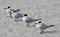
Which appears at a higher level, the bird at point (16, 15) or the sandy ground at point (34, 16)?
the bird at point (16, 15)

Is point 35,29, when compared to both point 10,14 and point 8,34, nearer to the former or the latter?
point 8,34

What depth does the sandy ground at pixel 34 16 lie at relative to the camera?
326 inches

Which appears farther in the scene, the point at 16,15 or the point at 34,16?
the point at 34,16

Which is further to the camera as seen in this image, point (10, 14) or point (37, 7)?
point (37, 7)

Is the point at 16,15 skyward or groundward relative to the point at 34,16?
skyward

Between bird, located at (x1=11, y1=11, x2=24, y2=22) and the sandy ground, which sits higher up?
bird, located at (x1=11, y1=11, x2=24, y2=22)

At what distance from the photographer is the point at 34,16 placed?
1022cm

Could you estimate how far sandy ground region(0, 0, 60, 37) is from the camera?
27.1 feet

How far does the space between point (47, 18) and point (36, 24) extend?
72.5 inches

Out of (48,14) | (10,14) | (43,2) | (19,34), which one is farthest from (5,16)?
(43,2)

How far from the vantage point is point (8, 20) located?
9.84 metres

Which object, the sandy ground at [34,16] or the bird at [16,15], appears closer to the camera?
the sandy ground at [34,16]

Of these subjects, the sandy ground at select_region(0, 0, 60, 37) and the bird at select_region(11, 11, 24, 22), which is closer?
the sandy ground at select_region(0, 0, 60, 37)

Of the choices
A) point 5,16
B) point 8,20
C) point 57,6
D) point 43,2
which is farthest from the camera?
point 43,2
